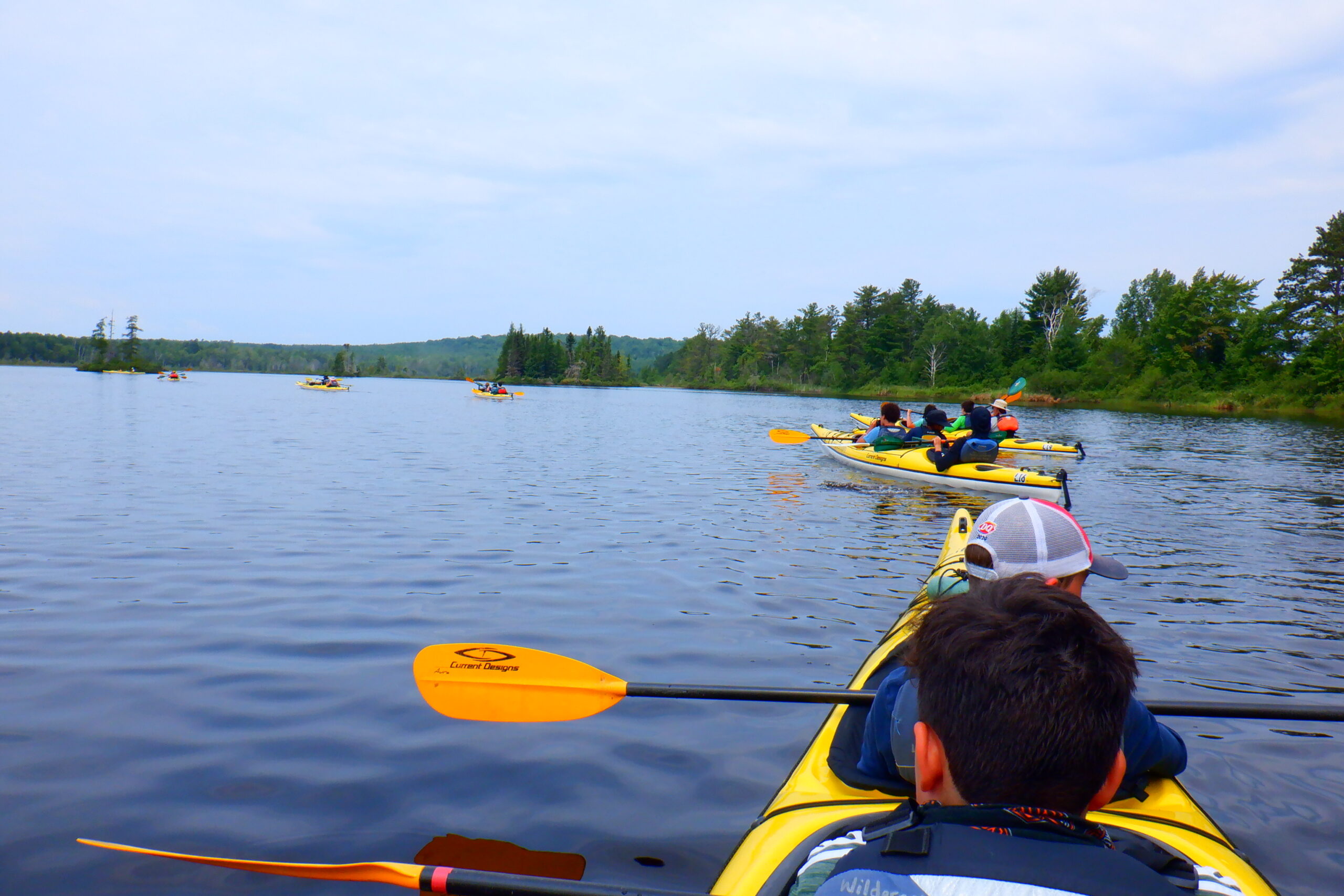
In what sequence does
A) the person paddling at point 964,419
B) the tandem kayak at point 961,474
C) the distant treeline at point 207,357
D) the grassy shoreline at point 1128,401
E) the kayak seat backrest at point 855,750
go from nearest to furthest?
the kayak seat backrest at point 855,750 → the tandem kayak at point 961,474 → the person paddling at point 964,419 → the grassy shoreline at point 1128,401 → the distant treeline at point 207,357

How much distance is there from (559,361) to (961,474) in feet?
378

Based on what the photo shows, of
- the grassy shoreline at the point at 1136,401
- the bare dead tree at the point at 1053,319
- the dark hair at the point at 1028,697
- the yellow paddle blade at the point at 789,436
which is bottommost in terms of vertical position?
the yellow paddle blade at the point at 789,436

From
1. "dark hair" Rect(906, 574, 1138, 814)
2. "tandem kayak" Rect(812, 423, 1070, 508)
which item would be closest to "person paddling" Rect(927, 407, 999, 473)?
"tandem kayak" Rect(812, 423, 1070, 508)

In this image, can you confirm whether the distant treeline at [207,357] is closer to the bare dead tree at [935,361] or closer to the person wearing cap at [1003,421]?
the bare dead tree at [935,361]

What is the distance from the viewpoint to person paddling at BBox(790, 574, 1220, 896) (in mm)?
1141

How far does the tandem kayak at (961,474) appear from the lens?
12.8 metres

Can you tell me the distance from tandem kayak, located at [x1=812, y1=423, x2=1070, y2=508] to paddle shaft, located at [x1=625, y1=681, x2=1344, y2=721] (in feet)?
23.6

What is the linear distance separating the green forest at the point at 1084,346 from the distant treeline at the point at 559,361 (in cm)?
1593

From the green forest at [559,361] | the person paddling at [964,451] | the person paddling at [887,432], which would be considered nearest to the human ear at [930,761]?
the person paddling at [964,451]

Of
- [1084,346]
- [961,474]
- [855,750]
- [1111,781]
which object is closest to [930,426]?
[961,474]

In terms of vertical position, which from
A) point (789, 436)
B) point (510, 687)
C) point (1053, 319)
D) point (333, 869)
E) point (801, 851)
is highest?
point (1053, 319)

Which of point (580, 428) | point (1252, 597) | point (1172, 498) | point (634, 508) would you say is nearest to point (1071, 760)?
point (1252, 597)

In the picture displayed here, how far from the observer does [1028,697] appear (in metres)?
1.37

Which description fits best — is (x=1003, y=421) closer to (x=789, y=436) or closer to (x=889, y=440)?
(x=889, y=440)
